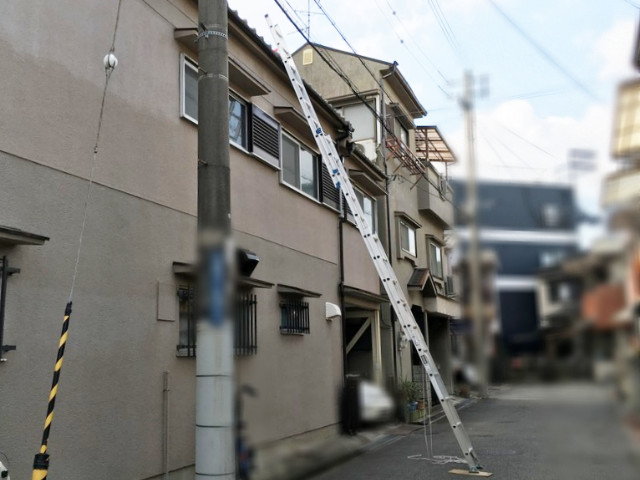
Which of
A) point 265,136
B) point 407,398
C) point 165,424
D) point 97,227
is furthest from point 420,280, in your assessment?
point 407,398

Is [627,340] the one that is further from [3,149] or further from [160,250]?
[160,250]

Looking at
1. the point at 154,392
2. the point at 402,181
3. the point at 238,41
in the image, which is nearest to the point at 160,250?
the point at 154,392

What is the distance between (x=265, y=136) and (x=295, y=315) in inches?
121

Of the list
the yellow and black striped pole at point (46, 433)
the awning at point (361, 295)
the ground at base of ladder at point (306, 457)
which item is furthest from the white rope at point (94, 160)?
the awning at point (361, 295)

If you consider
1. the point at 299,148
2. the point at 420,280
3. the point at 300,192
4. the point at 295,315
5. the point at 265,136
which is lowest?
the point at 295,315

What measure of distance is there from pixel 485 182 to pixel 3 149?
17.7 feet

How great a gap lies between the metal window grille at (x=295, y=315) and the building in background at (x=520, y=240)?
8412 millimetres

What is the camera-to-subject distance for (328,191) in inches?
515

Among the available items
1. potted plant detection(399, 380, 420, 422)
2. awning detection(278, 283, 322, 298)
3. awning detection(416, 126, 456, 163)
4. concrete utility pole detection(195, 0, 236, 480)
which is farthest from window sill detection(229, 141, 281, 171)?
potted plant detection(399, 380, 420, 422)

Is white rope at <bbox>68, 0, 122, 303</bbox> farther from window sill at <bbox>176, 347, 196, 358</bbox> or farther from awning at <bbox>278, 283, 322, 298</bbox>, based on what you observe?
awning at <bbox>278, 283, 322, 298</bbox>

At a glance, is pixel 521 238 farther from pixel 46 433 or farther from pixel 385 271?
pixel 385 271

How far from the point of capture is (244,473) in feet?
3.27

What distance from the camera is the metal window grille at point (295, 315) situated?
9539mm

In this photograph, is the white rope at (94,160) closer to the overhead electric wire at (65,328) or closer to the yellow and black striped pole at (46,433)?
the overhead electric wire at (65,328)
